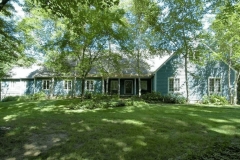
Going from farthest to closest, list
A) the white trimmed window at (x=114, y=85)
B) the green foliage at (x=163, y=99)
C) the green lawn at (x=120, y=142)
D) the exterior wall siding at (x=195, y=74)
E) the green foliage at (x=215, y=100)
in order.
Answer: the white trimmed window at (x=114, y=85), the exterior wall siding at (x=195, y=74), the green foliage at (x=215, y=100), the green foliage at (x=163, y=99), the green lawn at (x=120, y=142)

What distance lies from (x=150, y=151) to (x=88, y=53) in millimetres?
11306

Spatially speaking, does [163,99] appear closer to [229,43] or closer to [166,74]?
[166,74]

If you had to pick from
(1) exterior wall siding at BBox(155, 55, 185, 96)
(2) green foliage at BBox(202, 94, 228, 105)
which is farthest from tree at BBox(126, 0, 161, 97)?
(2) green foliage at BBox(202, 94, 228, 105)

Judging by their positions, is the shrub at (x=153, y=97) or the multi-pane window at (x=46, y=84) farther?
the multi-pane window at (x=46, y=84)

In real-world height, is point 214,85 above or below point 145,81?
below

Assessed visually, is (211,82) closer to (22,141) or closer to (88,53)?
(88,53)

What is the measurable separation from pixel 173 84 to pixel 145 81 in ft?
13.4

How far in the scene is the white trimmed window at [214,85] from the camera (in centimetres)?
2097

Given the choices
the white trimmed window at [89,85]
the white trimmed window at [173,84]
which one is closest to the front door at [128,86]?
the white trimmed window at [89,85]

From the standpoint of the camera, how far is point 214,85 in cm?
2102

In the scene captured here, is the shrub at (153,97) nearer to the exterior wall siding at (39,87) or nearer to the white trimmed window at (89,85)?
the exterior wall siding at (39,87)

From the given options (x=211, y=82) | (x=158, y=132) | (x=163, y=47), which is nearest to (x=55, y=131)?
(x=158, y=132)

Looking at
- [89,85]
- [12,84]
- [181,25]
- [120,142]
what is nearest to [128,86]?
[89,85]

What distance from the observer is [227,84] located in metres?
21.1
